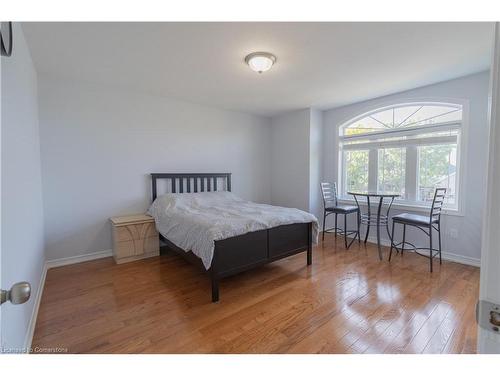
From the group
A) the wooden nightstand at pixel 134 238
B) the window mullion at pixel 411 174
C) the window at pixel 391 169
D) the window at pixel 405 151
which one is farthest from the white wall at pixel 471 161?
the wooden nightstand at pixel 134 238

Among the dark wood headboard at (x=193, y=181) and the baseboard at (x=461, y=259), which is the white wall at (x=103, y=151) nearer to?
the dark wood headboard at (x=193, y=181)

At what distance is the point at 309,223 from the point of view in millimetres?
2967

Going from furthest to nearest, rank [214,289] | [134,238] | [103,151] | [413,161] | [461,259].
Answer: [413,161] < [103,151] < [134,238] < [461,259] < [214,289]

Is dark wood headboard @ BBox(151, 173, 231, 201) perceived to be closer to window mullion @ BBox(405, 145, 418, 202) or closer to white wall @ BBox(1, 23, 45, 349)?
white wall @ BBox(1, 23, 45, 349)

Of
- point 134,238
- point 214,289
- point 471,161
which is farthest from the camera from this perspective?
point 134,238

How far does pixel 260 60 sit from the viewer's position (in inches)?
93.1

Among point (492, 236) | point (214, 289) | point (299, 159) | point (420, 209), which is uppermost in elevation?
point (299, 159)

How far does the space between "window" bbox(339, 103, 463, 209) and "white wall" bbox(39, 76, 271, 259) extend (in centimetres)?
262

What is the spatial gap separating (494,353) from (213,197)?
3.47 m

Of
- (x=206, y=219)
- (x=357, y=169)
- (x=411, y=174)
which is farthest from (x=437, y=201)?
(x=206, y=219)

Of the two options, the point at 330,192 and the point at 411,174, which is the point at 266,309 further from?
the point at 411,174

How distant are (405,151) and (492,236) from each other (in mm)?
3696

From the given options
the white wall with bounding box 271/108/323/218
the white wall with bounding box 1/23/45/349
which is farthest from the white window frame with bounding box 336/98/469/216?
the white wall with bounding box 1/23/45/349

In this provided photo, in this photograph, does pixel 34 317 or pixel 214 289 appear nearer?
pixel 34 317
